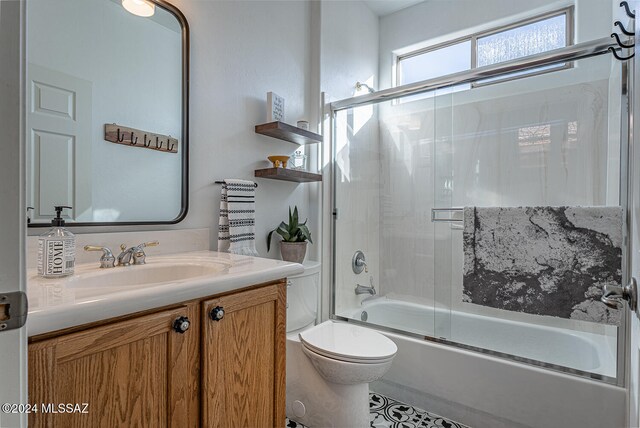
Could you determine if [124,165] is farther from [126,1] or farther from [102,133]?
[126,1]

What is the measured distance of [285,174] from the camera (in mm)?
1841

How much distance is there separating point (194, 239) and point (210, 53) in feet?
2.95

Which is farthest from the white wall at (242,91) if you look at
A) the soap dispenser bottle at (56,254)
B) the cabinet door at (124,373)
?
the cabinet door at (124,373)

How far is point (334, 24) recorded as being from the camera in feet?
7.89

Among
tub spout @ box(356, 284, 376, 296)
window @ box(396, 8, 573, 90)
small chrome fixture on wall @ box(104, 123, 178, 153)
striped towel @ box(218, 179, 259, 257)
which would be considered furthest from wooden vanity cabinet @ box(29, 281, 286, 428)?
window @ box(396, 8, 573, 90)

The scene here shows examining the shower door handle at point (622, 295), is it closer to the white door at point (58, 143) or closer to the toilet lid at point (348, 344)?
the toilet lid at point (348, 344)

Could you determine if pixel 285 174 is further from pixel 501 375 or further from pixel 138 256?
pixel 501 375

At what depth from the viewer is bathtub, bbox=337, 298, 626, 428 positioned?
1459 millimetres

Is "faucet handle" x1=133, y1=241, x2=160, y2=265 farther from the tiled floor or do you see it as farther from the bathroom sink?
the tiled floor

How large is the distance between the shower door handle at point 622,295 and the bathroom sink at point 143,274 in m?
1.09

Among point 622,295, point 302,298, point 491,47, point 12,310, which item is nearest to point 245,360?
point 12,310

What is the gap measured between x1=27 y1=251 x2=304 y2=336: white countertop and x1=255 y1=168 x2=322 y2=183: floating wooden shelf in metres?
0.70

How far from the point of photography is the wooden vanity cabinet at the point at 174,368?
0.66 m

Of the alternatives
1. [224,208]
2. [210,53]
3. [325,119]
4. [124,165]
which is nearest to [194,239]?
[224,208]
